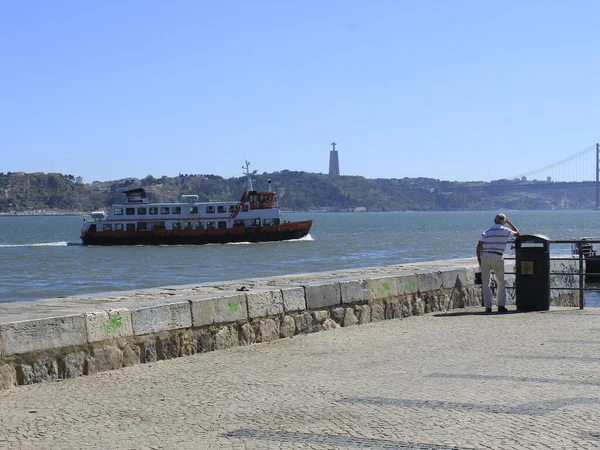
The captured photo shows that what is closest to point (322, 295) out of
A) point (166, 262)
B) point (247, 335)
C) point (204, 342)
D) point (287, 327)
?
point (287, 327)

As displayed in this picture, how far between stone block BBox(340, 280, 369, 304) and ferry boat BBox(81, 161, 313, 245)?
5458cm

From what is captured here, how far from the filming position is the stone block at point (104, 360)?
7.61 m

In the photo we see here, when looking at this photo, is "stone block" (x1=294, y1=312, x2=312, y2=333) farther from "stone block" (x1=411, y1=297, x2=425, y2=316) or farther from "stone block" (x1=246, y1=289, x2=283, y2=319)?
"stone block" (x1=411, y1=297, x2=425, y2=316)

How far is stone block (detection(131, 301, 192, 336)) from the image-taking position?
8.05m

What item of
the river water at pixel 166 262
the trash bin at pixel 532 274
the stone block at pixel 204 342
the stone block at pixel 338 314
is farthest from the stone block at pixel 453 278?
the river water at pixel 166 262

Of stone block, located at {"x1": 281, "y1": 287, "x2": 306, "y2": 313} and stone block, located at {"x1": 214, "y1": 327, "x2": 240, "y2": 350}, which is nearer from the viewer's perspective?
stone block, located at {"x1": 214, "y1": 327, "x2": 240, "y2": 350}

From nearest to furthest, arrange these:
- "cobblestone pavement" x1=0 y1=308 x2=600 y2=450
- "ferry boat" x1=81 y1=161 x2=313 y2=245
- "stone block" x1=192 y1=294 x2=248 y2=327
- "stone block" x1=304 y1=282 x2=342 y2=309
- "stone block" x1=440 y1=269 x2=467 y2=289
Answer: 1. "cobblestone pavement" x1=0 y1=308 x2=600 y2=450
2. "stone block" x1=192 y1=294 x2=248 y2=327
3. "stone block" x1=304 y1=282 x2=342 y2=309
4. "stone block" x1=440 y1=269 x2=467 y2=289
5. "ferry boat" x1=81 y1=161 x2=313 y2=245

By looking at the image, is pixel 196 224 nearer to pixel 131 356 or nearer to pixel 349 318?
pixel 349 318

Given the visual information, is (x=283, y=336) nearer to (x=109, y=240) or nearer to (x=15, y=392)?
(x=15, y=392)

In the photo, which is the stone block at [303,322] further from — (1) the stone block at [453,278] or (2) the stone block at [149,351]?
(1) the stone block at [453,278]

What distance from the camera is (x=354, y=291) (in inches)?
418

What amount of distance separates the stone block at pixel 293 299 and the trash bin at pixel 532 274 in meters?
3.45

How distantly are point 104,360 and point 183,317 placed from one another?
950 mm

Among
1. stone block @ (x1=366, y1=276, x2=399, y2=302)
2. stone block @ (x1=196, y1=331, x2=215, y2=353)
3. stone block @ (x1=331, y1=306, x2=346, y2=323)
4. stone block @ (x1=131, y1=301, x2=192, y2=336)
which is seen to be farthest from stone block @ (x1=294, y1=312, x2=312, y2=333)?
stone block @ (x1=131, y1=301, x2=192, y2=336)
